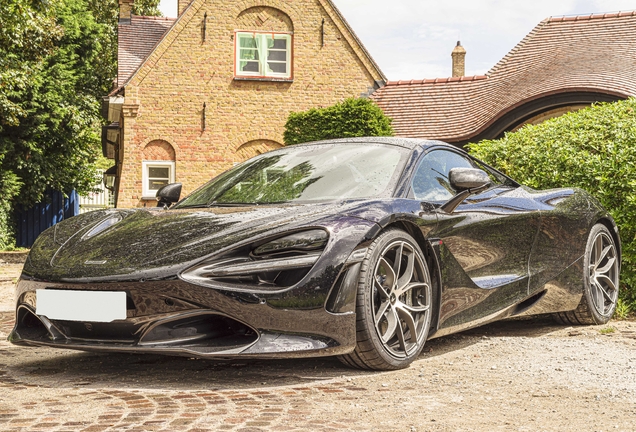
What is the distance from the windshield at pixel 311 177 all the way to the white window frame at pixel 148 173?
1634 centimetres

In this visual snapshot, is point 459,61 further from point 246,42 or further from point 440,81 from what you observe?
point 246,42

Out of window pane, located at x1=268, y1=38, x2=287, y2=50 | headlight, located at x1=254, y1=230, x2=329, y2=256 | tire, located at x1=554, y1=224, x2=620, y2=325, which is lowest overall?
tire, located at x1=554, y1=224, x2=620, y2=325

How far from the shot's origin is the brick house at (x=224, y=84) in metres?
21.4

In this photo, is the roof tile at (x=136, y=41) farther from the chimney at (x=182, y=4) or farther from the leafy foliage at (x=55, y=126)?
the leafy foliage at (x=55, y=126)

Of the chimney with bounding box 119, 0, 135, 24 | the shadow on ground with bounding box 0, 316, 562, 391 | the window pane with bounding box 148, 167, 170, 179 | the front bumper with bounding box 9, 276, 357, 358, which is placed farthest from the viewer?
the chimney with bounding box 119, 0, 135, 24

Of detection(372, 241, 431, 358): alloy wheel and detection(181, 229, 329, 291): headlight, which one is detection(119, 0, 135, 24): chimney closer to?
detection(372, 241, 431, 358): alloy wheel

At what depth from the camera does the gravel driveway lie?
3178 mm

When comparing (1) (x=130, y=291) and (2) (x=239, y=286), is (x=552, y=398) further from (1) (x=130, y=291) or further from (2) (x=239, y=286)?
(1) (x=130, y=291)

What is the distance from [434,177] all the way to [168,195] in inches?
69.5

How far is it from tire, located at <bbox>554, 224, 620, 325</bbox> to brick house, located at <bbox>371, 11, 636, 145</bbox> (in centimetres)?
1105

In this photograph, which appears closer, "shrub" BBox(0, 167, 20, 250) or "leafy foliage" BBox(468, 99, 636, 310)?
"leafy foliage" BBox(468, 99, 636, 310)

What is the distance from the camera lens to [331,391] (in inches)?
147

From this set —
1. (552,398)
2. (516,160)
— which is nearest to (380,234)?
(552,398)

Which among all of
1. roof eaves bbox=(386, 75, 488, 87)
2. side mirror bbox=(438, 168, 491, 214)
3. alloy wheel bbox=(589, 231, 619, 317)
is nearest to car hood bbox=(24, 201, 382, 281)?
side mirror bbox=(438, 168, 491, 214)
